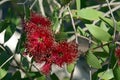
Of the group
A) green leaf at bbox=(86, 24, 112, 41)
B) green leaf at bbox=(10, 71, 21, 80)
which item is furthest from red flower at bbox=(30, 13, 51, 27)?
green leaf at bbox=(10, 71, 21, 80)

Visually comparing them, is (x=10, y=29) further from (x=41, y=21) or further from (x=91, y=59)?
(x=91, y=59)

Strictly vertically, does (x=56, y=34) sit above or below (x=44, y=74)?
above

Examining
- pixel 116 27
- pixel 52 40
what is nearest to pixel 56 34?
pixel 52 40

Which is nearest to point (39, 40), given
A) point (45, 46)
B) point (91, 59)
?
point (45, 46)

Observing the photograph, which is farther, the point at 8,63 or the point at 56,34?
the point at 8,63

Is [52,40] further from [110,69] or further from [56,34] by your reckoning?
[110,69]

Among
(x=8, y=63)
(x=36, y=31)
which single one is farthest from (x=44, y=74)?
(x=36, y=31)
